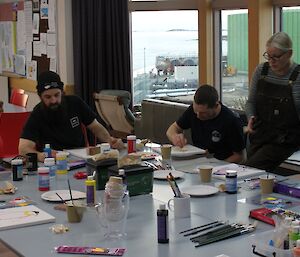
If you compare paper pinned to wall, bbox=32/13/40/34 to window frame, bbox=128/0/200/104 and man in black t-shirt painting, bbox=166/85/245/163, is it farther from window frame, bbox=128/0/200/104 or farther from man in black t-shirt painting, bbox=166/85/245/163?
man in black t-shirt painting, bbox=166/85/245/163

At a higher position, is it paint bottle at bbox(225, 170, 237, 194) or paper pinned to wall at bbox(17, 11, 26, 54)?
paper pinned to wall at bbox(17, 11, 26, 54)

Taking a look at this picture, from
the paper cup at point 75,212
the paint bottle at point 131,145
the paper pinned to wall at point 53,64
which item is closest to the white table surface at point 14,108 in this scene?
the paper pinned to wall at point 53,64

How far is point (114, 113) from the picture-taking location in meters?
6.62

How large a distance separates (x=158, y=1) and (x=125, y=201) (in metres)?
4.82

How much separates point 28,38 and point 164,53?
2085 millimetres

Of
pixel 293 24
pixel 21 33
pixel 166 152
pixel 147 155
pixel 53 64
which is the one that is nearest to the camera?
pixel 166 152

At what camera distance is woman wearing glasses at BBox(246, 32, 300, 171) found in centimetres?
402

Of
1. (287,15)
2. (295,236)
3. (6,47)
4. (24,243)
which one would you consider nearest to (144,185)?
(24,243)

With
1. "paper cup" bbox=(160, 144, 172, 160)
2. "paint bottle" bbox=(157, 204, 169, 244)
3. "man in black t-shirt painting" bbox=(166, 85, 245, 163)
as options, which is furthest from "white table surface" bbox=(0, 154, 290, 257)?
"man in black t-shirt painting" bbox=(166, 85, 245, 163)

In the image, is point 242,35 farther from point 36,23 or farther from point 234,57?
point 36,23

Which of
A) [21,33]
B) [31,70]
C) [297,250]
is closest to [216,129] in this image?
[297,250]

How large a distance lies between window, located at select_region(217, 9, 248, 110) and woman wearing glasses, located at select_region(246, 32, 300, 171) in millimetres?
2046

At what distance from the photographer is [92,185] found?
2.71 meters

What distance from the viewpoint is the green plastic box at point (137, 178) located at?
292 cm
